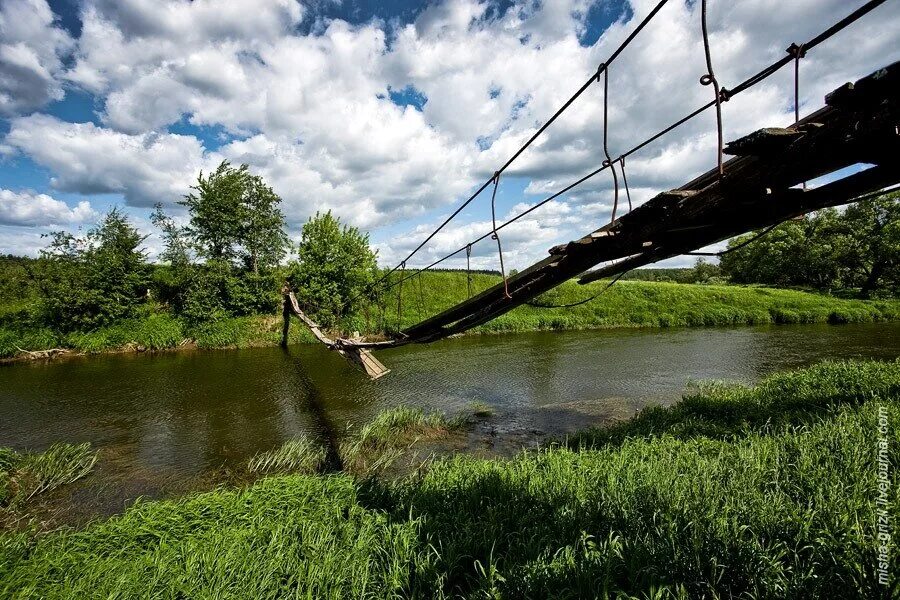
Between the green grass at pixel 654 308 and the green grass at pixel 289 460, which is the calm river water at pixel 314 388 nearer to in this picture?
the green grass at pixel 289 460

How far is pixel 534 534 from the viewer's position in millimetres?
4359

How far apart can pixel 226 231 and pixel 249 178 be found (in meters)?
4.82

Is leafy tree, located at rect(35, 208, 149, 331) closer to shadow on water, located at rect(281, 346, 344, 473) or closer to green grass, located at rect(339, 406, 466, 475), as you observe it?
shadow on water, located at rect(281, 346, 344, 473)

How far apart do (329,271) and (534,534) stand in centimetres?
2846

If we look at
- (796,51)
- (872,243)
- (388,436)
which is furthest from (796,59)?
(872,243)

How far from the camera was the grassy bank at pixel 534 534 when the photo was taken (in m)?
3.39

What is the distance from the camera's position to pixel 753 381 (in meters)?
16.2

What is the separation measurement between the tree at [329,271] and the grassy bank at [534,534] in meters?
24.4

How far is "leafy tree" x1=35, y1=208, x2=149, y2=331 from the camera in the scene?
2539cm

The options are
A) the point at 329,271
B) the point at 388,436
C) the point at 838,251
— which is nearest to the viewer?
the point at 388,436

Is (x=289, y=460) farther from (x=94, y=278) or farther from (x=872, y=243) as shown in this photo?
(x=872, y=243)

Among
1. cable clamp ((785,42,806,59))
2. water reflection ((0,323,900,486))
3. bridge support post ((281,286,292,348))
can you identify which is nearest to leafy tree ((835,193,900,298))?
water reflection ((0,323,900,486))

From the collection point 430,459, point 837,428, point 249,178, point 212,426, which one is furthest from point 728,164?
point 249,178

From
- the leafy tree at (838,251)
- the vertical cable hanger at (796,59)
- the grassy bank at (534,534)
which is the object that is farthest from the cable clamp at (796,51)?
the leafy tree at (838,251)
